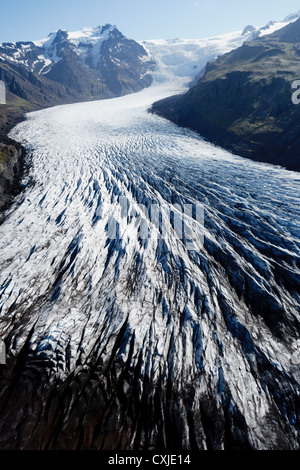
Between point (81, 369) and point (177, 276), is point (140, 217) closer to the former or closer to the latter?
point (177, 276)

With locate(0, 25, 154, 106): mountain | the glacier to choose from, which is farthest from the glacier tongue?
locate(0, 25, 154, 106): mountain

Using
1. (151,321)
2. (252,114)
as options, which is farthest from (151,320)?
(252,114)

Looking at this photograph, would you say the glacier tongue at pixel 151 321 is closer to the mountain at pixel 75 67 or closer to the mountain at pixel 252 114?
the mountain at pixel 252 114

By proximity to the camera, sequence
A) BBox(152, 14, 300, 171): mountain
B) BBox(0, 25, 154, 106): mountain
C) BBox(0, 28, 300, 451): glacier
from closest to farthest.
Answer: BBox(0, 28, 300, 451): glacier → BBox(152, 14, 300, 171): mountain → BBox(0, 25, 154, 106): mountain

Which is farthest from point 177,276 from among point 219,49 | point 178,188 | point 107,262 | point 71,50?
point 71,50

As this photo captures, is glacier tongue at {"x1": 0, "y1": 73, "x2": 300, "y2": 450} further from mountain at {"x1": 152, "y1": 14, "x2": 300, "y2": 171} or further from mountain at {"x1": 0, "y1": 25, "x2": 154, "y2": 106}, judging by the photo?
mountain at {"x1": 0, "y1": 25, "x2": 154, "y2": 106}

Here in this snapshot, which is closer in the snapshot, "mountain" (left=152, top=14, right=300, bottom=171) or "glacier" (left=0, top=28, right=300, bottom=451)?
"glacier" (left=0, top=28, right=300, bottom=451)
